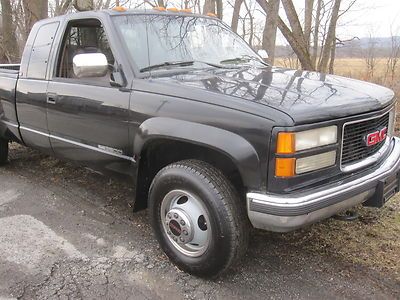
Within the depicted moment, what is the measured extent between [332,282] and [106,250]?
1.73 meters

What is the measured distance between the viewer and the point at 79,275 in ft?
10.1

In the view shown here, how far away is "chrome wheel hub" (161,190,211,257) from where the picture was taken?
2.97 meters

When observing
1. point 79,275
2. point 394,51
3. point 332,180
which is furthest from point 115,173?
point 394,51

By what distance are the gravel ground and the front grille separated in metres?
0.84

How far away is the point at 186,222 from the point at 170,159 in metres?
0.61

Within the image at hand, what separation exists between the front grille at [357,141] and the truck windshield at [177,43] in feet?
4.40

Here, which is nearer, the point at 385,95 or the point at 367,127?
the point at 367,127

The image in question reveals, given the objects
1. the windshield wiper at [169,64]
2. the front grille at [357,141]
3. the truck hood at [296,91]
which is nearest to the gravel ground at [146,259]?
the front grille at [357,141]

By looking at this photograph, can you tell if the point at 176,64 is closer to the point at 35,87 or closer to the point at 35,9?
the point at 35,87

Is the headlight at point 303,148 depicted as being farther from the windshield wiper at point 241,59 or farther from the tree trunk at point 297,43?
the tree trunk at point 297,43

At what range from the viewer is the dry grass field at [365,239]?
3.25m

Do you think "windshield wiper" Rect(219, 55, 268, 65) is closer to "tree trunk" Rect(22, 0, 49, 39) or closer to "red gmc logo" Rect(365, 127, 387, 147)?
"red gmc logo" Rect(365, 127, 387, 147)

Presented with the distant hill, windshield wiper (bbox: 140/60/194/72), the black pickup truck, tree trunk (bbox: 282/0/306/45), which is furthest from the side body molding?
the distant hill

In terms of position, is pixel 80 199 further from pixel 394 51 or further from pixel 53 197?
pixel 394 51
